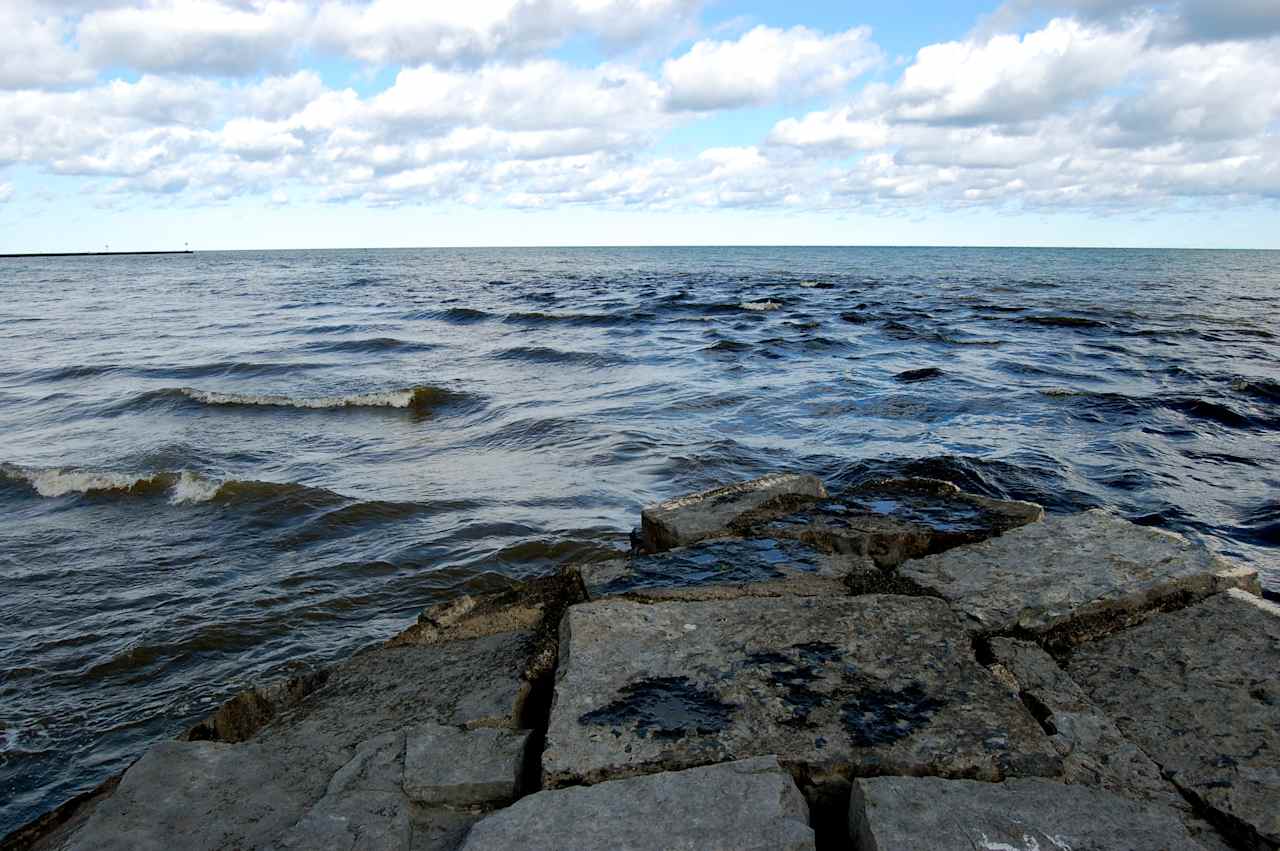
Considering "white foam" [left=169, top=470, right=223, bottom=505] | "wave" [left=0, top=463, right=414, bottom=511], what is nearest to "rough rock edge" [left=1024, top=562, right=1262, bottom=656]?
"wave" [left=0, top=463, right=414, bottom=511]

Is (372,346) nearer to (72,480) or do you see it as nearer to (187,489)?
(72,480)

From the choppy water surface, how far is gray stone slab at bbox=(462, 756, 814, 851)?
215cm

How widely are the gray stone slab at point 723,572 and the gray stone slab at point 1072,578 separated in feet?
1.29

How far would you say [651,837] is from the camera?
202cm

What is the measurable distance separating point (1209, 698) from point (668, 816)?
Result: 1.84 metres

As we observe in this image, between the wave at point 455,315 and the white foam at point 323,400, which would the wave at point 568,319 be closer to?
the wave at point 455,315

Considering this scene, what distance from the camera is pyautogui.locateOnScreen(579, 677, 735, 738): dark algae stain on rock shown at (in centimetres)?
248

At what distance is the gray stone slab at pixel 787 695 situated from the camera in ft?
7.65

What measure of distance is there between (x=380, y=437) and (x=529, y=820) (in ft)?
25.6

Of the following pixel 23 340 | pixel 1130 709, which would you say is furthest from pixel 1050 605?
pixel 23 340

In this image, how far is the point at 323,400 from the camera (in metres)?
11.2

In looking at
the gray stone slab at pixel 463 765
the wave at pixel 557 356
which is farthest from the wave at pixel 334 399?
the gray stone slab at pixel 463 765

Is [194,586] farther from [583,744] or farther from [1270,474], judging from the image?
[1270,474]

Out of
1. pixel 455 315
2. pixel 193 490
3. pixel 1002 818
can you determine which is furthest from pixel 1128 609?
pixel 455 315
